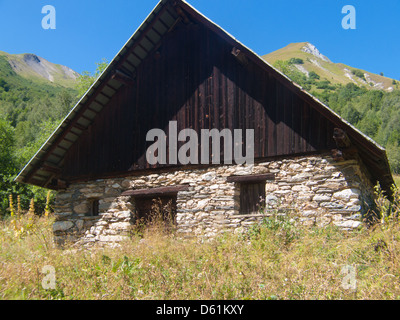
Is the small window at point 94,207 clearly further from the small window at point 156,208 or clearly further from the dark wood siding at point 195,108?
the small window at point 156,208

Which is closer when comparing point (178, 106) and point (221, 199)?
point (221, 199)

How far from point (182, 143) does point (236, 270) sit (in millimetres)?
5302

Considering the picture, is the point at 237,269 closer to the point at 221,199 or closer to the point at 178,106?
the point at 221,199

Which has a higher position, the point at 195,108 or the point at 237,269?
the point at 195,108

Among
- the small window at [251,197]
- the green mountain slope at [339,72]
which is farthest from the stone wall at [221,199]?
the green mountain slope at [339,72]

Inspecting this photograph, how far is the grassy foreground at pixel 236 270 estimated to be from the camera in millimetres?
5285

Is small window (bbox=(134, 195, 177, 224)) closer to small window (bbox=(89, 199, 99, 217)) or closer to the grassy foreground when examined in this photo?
small window (bbox=(89, 199, 99, 217))

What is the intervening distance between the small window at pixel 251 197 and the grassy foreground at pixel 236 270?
1229 millimetres

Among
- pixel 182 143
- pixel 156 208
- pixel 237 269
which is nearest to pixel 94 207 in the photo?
pixel 156 208

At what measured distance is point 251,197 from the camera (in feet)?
32.7

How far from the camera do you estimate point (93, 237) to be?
1132cm

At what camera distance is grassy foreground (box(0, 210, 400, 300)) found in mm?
5285
